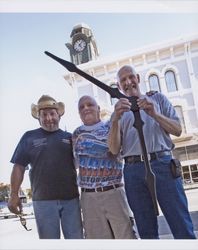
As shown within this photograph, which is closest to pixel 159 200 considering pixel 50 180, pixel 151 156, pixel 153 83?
pixel 151 156

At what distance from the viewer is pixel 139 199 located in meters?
1.23

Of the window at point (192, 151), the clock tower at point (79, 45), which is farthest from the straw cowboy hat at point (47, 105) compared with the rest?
the window at point (192, 151)

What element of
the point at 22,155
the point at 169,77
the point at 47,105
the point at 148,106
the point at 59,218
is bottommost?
the point at 59,218

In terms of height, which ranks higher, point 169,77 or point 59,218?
point 169,77

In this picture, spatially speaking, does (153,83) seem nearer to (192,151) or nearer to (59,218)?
(192,151)

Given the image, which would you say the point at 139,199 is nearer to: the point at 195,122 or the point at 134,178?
the point at 134,178

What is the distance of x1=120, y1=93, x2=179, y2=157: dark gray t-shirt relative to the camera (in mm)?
1231

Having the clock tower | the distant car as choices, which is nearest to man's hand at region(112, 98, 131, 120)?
the clock tower

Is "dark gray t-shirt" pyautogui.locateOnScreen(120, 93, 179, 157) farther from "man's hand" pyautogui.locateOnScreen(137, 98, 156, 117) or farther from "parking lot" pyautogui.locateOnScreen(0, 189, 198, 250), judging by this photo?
"parking lot" pyautogui.locateOnScreen(0, 189, 198, 250)

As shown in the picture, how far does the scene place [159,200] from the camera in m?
1.21

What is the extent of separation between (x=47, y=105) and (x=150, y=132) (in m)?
0.54

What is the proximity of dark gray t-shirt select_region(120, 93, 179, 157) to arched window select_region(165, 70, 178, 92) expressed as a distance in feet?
1.17

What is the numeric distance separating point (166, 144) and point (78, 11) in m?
0.97

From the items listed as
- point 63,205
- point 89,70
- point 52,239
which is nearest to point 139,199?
point 63,205
